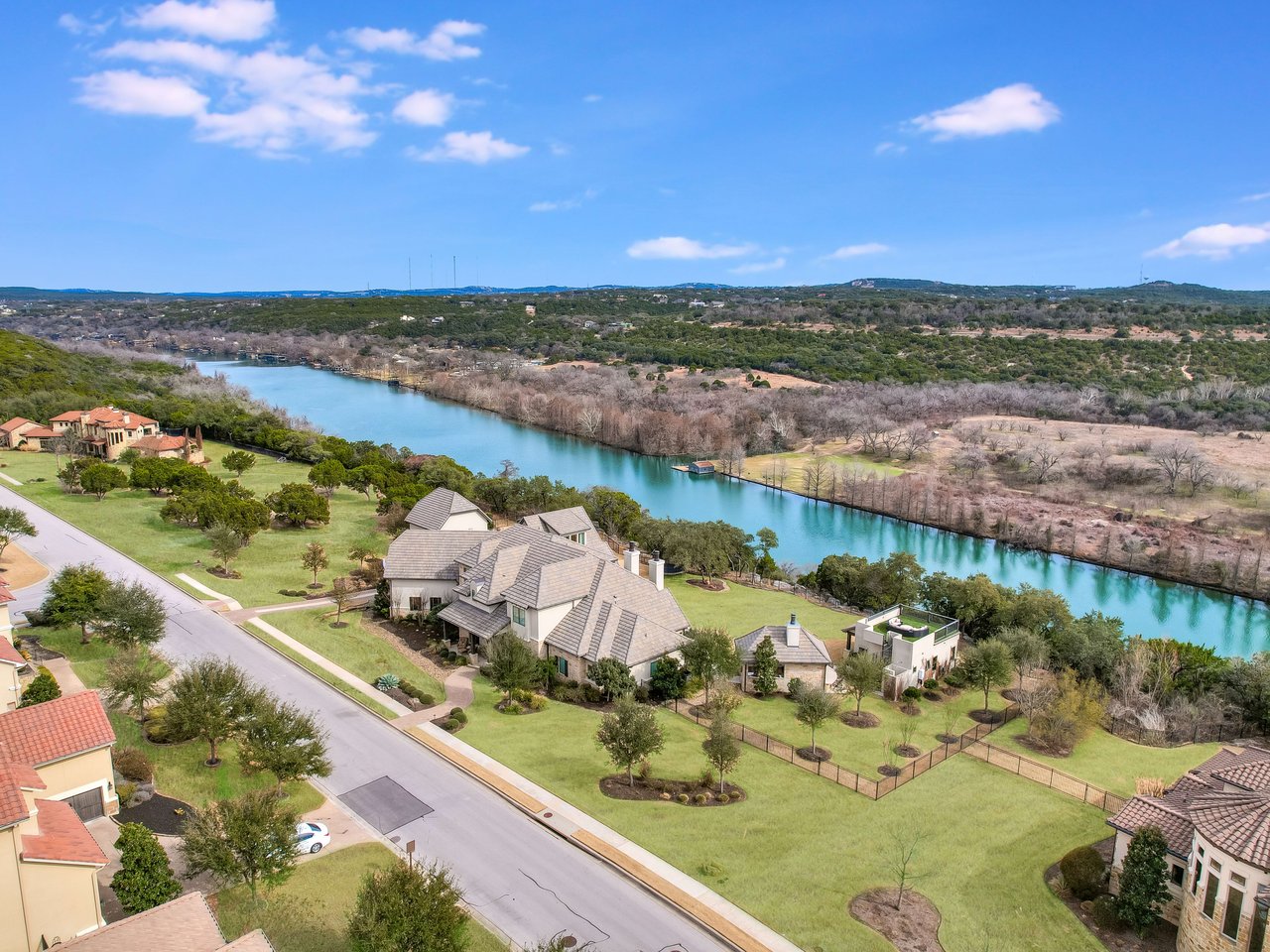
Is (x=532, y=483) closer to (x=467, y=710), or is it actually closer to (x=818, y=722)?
(x=467, y=710)

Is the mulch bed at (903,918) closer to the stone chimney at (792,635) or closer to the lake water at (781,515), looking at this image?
the stone chimney at (792,635)

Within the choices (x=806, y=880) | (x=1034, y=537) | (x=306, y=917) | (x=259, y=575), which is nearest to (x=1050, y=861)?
(x=806, y=880)

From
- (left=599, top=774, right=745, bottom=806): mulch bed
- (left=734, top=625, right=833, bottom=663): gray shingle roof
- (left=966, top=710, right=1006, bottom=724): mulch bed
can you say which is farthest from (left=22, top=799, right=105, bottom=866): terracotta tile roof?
(left=966, top=710, right=1006, bottom=724): mulch bed

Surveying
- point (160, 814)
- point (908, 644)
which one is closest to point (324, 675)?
point (160, 814)

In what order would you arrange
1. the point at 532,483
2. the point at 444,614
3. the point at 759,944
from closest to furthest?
the point at 759,944 < the point at 444,614 < the point at 532,483

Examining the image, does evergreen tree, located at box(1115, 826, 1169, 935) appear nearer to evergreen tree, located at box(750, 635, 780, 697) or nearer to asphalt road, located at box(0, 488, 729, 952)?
asphalt road, located at box(0, 488, 729, 952)

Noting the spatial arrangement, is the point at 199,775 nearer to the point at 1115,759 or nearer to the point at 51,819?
the point at 51,819
